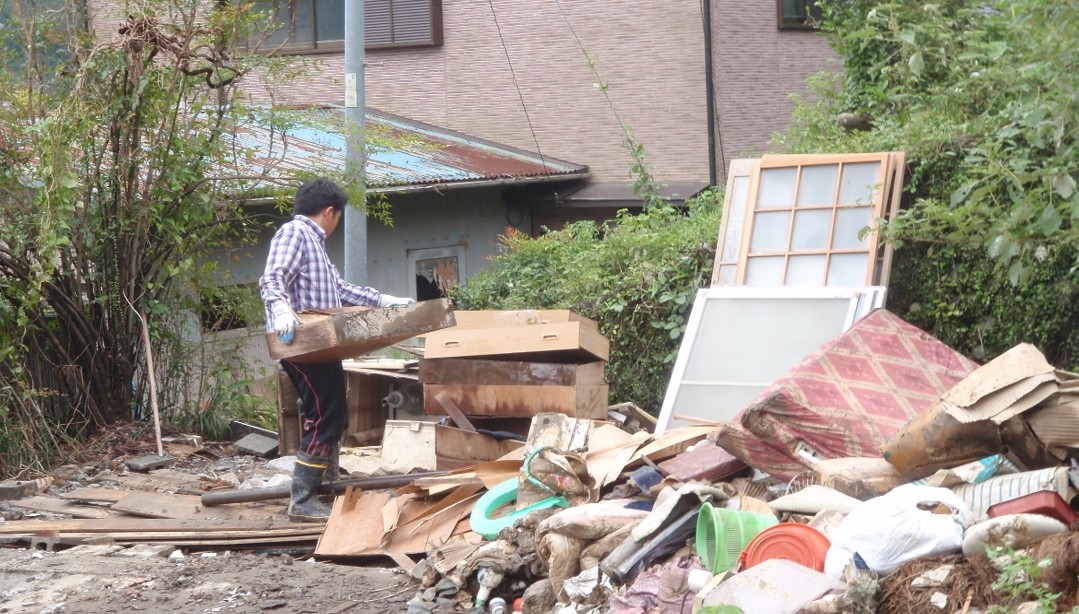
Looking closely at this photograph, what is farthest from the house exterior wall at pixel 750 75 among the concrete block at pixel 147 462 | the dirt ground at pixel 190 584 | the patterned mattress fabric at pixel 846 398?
the dirt ground at pixel 190 584

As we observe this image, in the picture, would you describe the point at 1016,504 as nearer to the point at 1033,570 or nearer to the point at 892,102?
the point at 1033,570

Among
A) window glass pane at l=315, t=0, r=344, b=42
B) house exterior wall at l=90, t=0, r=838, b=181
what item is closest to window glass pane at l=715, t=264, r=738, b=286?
→ house exterior wall at l=90, t=0, r=838, b=181

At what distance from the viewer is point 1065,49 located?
4.51 meters

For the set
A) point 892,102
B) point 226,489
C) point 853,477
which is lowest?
point 226,489

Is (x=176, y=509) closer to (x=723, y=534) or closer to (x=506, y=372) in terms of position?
(x=506, y=372)

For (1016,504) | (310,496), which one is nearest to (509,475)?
(310,496)

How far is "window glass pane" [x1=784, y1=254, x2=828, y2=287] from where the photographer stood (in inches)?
311

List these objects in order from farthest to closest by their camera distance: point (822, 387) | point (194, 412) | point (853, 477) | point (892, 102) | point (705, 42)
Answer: point (705, 42), point (892, 102), point (194, 412), point (822, 387), point (853, 477)

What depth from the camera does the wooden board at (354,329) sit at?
6.09 metres

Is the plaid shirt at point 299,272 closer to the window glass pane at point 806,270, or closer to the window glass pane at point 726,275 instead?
the window glass pane at point 726,275

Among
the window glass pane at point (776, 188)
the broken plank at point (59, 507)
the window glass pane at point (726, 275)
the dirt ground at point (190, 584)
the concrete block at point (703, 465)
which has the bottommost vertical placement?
the broken plank at point (59, 507)

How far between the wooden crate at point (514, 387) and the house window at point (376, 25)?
9455 mm

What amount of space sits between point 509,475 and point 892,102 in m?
5.55

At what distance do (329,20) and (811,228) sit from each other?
10246 millimetres
